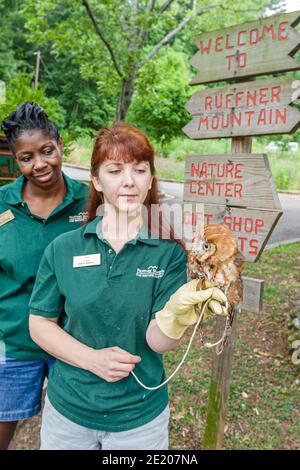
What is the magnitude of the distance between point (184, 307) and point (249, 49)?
1466 mm

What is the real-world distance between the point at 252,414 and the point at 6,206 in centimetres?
227

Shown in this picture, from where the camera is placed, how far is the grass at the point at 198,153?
12.6 meters

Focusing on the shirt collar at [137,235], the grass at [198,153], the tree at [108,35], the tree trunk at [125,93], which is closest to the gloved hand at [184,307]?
the shirt collar at [137,235]

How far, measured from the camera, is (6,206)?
171 centimetres

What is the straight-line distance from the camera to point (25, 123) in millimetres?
1678

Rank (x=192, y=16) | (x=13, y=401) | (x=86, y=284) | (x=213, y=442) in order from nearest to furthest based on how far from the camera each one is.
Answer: (x=86, y=284) < (x=13, y=401) < (x=213, y=442) < (x=192, y=16)

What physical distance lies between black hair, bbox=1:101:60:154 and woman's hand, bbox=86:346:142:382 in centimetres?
97

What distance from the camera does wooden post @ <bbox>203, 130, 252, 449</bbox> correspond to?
2195 mm

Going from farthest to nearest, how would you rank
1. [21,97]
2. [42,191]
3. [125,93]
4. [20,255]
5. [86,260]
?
1. [125,93]
2. [21,97]
3. [42,191]
4. [20,255]
5. [86,260]

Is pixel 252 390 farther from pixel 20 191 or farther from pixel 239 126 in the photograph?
pixel 20 191

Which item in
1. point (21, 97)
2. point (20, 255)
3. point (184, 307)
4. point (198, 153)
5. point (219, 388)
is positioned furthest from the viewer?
point (198, 153)

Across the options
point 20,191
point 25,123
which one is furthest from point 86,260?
point 25,123
